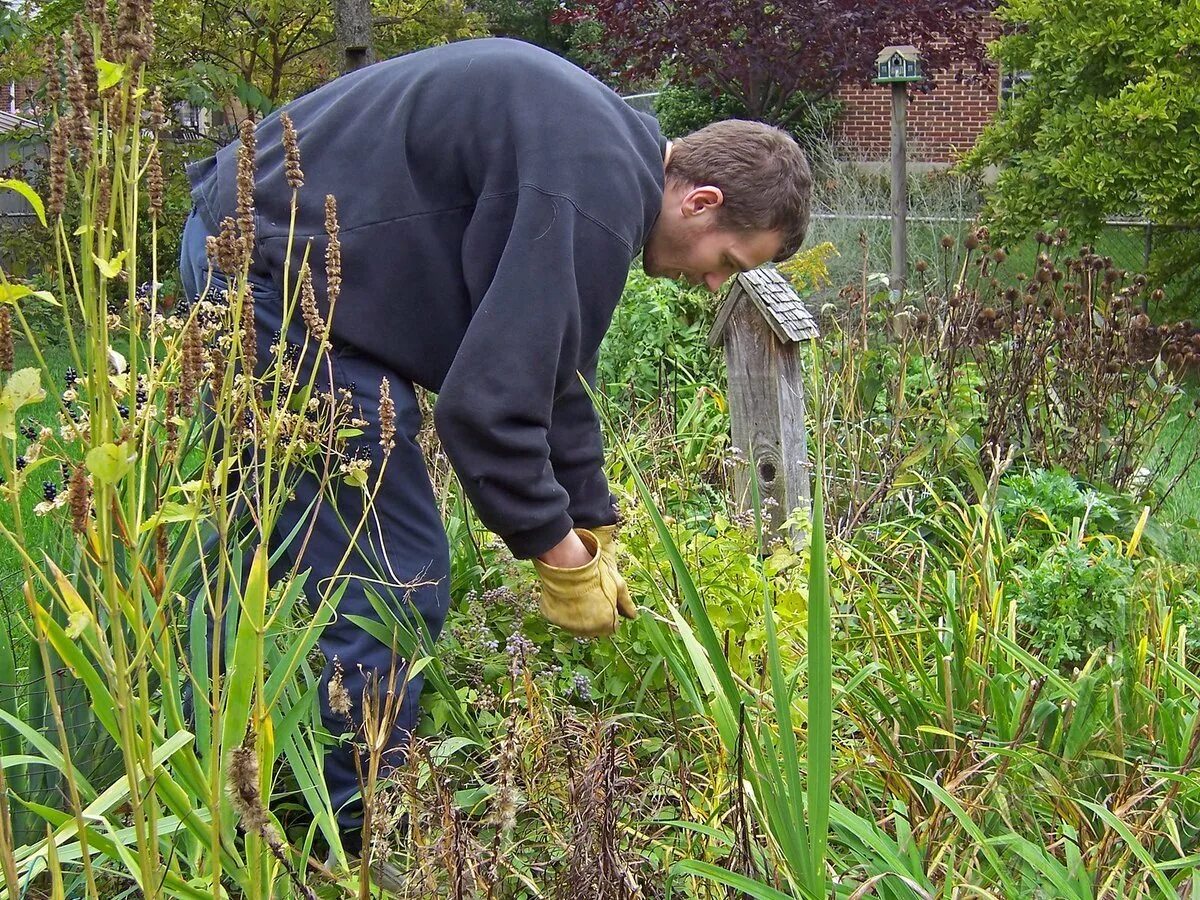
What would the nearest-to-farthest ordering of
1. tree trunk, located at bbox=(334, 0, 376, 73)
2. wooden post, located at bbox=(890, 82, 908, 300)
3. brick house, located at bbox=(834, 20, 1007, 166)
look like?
tree trunk, located at bbox=(334, 0, 376, 73), wooden post, located at bbox=(890, 82, 908, 300), brick house, located at bbox=(834, 20, 1007, 166)

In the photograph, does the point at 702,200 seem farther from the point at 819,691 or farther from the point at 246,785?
the point at 246,785

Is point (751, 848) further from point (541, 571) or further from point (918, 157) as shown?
point (918, 157)

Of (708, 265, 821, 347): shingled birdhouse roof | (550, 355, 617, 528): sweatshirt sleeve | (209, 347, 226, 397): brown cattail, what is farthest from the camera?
(708, 265, 821, 347): shingled birdhouse roof

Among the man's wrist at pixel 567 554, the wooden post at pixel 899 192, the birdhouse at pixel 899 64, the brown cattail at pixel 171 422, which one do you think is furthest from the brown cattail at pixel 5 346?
the birdhouse at pixel 899 64

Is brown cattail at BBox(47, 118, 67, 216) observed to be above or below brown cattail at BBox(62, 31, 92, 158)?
below

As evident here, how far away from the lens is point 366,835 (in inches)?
50.6

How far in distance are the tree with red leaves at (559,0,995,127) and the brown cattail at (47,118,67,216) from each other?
12.5 metres

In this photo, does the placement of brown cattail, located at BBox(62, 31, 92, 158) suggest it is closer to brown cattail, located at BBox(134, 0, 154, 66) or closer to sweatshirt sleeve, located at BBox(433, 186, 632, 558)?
brown cattail, located at BBox(134, 0, 154, 66)

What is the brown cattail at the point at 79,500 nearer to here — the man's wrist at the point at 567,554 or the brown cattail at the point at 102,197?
the brown cattail at the point at 102,197

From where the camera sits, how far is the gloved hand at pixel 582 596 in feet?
8.22

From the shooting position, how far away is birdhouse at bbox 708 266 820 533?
3.55 m

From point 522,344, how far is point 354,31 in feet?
19.6

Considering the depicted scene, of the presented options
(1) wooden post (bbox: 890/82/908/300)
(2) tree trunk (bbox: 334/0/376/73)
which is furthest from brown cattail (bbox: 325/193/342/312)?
(2) tree trunk (bbox: 334/0/376/73)

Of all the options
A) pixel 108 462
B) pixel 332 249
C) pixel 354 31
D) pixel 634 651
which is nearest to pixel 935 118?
pixel 354 31
